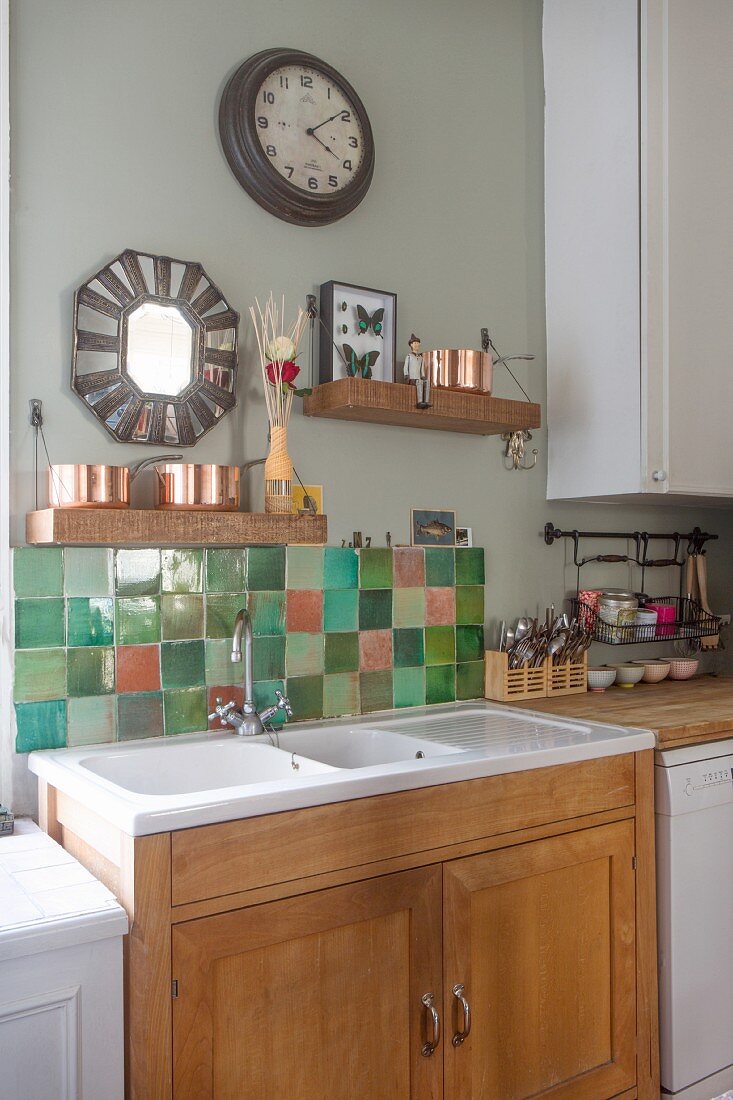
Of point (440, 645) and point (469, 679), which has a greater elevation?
point (440, 645)

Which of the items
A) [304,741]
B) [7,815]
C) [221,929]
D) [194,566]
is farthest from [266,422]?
[221,929]

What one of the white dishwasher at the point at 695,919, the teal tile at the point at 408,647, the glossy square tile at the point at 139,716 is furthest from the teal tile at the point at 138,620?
the white dishwasher at the point at 695,919

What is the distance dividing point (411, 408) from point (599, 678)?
110cm

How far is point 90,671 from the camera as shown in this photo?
6.62ft

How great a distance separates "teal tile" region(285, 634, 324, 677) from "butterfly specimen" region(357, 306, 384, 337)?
832mm

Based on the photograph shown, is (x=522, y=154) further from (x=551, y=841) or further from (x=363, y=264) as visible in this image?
(x=551, y=841)

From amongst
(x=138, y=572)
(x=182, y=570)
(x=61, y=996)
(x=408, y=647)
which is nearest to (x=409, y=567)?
(x=408, y=647)

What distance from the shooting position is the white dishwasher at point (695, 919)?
2.19 meters

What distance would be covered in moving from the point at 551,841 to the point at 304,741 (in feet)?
2.02

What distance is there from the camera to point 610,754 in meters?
2.09

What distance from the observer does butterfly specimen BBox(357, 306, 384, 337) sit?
8.05ft

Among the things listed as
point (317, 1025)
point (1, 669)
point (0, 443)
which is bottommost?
point (317, 1025)

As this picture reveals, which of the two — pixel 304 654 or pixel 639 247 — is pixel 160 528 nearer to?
pixel 304 654

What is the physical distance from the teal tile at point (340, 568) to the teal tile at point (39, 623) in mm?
685
